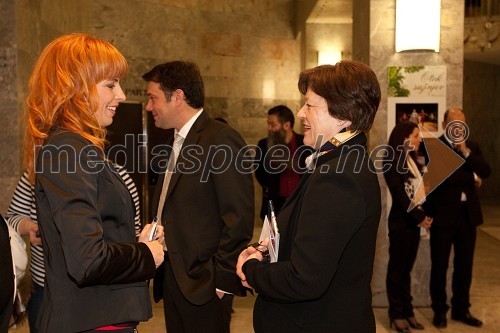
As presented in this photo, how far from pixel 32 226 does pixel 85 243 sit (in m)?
1.39

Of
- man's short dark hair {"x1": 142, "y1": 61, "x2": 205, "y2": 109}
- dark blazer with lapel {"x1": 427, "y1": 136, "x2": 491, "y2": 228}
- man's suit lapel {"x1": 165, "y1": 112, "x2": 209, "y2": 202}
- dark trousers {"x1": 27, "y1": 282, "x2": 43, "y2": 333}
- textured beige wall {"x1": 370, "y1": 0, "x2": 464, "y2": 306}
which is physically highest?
textured beige wall {"x1": 370, "y1": 0, "x2": 464, "y2": 306}

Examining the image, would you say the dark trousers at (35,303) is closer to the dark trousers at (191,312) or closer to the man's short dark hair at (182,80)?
the dark trousers at (191,312)

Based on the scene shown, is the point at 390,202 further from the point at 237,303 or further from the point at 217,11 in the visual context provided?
the point at 217,11

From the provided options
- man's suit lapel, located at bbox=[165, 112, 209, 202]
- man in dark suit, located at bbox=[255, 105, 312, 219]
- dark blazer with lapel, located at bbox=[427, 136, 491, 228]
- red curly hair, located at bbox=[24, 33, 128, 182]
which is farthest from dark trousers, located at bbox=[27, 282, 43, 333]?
dark blazer with lapel, located at bbox=[427, 136, 491, 228]

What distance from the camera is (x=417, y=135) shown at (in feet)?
14.9

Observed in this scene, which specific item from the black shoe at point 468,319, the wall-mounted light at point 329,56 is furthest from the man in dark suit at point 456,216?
the wall-mounted light at point 329,56

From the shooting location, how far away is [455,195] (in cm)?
475

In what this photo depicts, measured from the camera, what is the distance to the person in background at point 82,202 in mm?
1643

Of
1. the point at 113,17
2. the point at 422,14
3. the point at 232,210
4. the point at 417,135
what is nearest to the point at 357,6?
the point at 422,14

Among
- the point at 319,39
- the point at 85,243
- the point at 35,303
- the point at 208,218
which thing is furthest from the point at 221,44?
the point at 85,243

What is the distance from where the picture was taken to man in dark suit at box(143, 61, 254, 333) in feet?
9.29

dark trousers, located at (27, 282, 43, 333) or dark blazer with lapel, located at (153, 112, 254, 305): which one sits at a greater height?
dark blazer with lapel, located at (153, 112, 254, 305)

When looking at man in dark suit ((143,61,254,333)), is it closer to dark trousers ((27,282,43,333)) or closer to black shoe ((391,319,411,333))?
dark trousers ((27,282,43,333))

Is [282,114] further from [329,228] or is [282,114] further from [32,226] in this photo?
[329,228]
